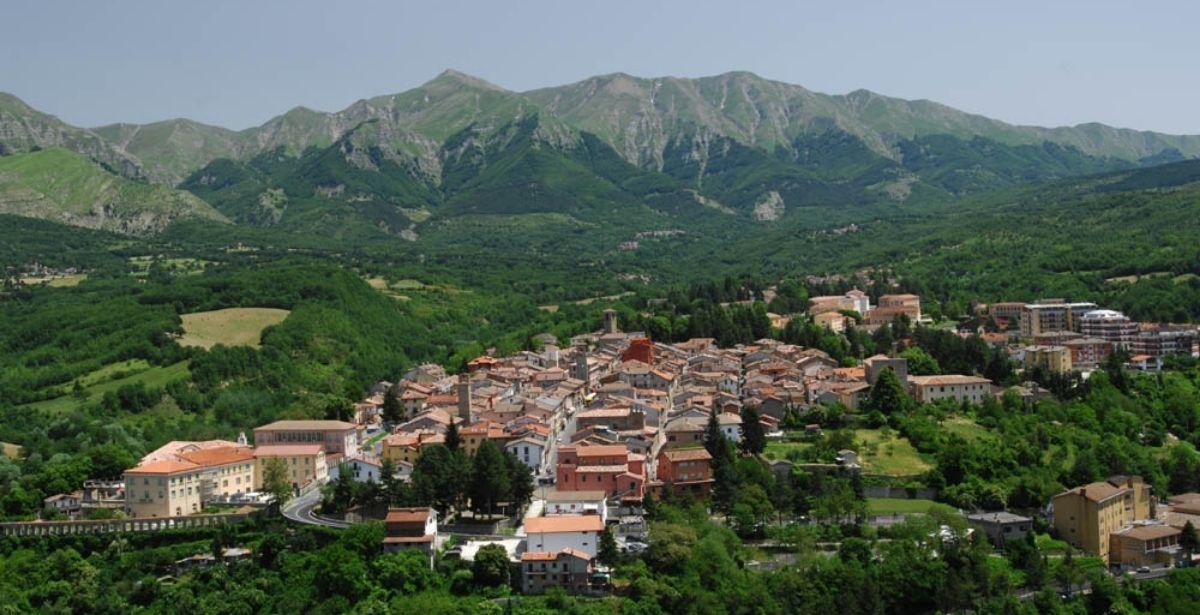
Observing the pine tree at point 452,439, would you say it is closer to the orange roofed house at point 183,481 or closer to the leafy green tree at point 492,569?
the orange roofed house at point 183,481

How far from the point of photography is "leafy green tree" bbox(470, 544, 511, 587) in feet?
Answer: 123

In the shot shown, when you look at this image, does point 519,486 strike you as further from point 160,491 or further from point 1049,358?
point 1049,358

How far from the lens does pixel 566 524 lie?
3891 cm

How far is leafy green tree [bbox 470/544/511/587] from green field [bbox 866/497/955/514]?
13.5 meters

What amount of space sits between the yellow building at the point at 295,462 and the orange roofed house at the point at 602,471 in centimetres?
998

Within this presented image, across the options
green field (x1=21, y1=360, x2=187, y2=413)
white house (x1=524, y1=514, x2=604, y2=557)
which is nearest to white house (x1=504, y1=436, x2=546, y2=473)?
white house (x1=524, y1=514, x2=604, y2=557)

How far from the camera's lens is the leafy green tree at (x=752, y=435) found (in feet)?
155

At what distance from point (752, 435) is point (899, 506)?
612 cm

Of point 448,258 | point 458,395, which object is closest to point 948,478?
point 458,395

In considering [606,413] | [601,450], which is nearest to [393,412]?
[606,413]

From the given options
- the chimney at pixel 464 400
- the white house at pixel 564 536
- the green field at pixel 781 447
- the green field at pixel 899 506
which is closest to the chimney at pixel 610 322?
the chimney at pixel 464 400

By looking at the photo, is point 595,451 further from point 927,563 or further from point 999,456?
point 999,456

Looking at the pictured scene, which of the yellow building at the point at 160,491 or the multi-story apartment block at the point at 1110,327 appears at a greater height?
the multi-story apartment block at the point at 1110,327

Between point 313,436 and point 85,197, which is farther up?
point 85,197
